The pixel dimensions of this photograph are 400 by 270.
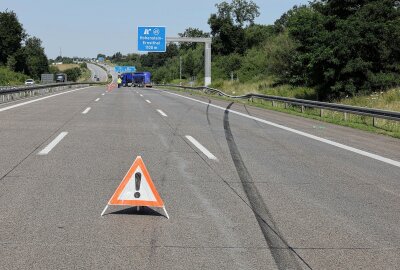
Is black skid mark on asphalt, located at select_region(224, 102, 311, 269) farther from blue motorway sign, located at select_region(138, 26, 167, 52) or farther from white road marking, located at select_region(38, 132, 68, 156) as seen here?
blue motorway sign, located at select_region(138, 26, 167, 52)

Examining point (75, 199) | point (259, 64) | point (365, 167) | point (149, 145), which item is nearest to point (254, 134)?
point (149, 145)

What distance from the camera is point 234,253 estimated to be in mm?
4426

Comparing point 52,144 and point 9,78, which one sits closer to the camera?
point 52,144

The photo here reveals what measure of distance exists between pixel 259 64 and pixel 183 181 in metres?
66.2

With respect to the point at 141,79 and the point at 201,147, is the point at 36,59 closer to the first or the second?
the point at 141,79

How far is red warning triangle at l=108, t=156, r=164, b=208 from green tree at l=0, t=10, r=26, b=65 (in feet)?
359

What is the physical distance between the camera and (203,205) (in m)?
6.05

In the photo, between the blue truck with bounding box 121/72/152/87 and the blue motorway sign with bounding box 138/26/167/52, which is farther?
the blue truck with bounding box 121/72/152/87

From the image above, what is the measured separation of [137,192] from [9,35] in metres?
112

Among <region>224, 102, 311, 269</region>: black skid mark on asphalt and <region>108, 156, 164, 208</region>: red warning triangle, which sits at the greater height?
<region>108, 156, 164, 208</region>: red warning triangle

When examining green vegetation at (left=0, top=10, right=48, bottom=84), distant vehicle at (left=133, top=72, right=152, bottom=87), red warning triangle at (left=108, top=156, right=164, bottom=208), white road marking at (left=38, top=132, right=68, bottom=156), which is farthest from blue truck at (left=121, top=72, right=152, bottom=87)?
red warning triangle at (left=108, top=156, right=164, bottom=208)

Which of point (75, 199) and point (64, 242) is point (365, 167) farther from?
point (64, 242)

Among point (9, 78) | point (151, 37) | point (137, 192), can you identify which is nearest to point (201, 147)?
point (137, 192)

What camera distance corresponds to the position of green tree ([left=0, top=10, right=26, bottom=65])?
107125 millimetres
